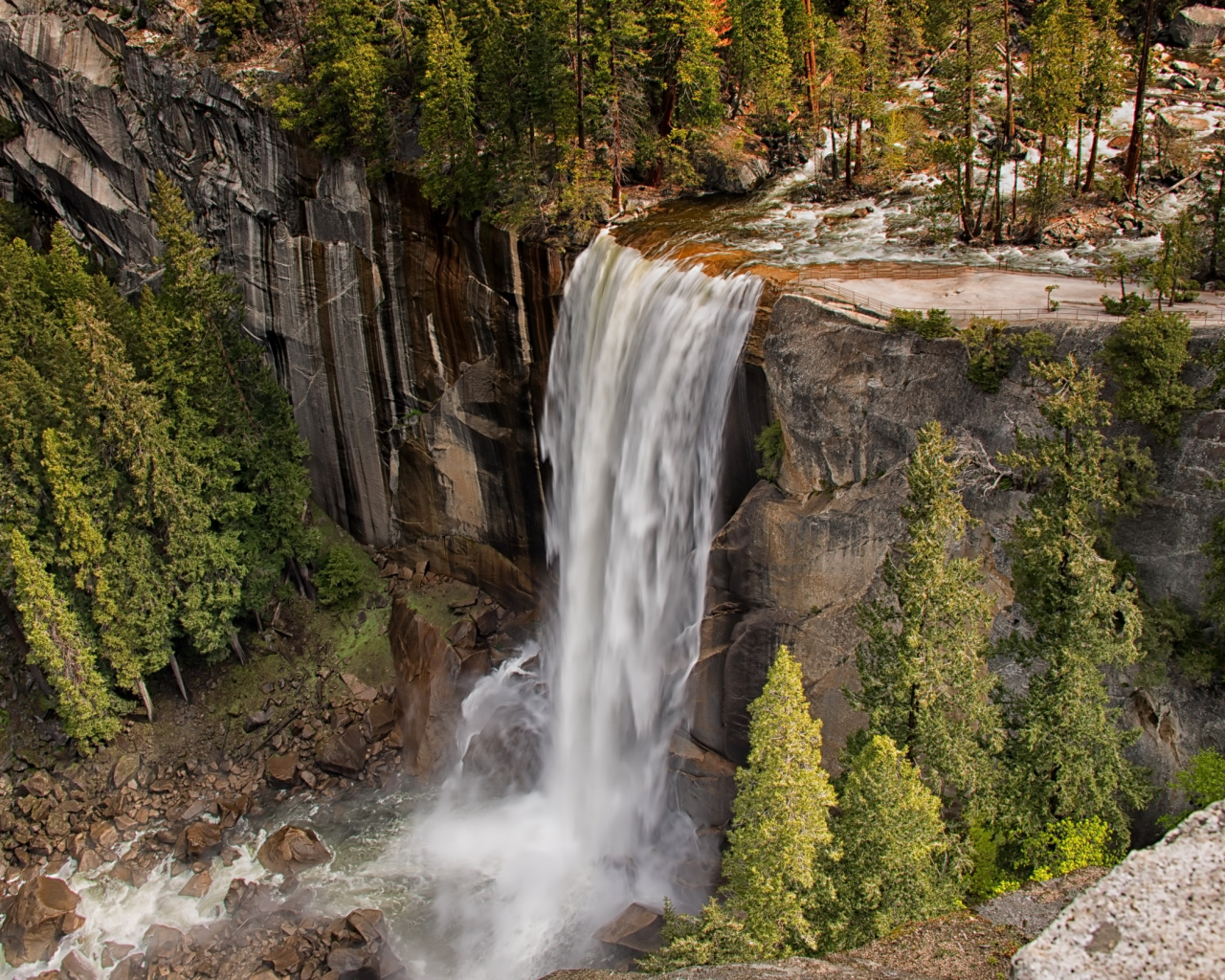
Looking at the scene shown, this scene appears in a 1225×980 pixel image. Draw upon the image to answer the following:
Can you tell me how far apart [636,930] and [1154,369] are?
1885 centimetres

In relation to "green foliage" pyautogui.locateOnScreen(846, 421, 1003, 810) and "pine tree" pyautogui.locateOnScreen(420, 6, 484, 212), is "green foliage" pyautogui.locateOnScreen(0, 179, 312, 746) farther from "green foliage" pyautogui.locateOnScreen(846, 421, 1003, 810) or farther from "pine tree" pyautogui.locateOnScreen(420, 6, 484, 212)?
"green foliage" pyautogui.locateOnScreen(846, 421, 1003, 810)

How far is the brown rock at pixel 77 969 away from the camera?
92.0 feet

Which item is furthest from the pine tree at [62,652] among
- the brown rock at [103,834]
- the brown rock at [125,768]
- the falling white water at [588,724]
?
the falling white water at [588,724]

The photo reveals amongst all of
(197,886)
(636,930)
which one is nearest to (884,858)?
(636,930)

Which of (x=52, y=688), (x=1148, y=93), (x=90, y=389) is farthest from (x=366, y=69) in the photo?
(x=1148, y=93)

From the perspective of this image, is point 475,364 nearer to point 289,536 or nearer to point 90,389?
point 289,536

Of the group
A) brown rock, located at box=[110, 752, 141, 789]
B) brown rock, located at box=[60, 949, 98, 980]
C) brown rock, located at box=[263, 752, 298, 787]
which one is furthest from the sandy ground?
brown rock, located at box=[60, 949, 98, 980]

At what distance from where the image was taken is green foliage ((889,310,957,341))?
2188 cm

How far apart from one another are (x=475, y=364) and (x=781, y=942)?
2382cm

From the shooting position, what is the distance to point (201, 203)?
43.1 meters

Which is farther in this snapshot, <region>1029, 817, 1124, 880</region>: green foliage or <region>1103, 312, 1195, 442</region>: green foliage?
<region>1029, 817, 1124, 880</region>: green foliage

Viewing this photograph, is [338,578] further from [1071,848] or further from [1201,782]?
[1201,782]

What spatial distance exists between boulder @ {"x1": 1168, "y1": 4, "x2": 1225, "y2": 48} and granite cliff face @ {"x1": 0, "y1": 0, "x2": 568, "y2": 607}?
26434 millimetres

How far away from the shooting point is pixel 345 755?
34.5m
